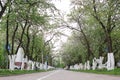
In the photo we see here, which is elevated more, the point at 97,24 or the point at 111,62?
the point at 97,24

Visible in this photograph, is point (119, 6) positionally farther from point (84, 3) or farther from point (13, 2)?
point (13, 2)

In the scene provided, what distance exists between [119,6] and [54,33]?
30466 mm

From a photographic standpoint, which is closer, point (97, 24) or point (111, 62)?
point (111, 62)

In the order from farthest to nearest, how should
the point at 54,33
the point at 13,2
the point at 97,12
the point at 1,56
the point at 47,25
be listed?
the point at 1,56
the point at 54,33
the point at 47,25
the point at 97,12
the point at 13,2

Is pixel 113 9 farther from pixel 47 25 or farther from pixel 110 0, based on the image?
pixel 47 25

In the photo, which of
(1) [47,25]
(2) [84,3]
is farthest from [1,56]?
(2) [84,3]

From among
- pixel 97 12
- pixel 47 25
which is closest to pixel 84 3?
pixel 97 12

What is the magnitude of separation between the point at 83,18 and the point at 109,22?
43.2 ft

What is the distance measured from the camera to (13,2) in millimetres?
26312

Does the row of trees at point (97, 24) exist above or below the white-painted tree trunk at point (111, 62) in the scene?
above

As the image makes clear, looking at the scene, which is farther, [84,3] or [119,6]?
[84,3]

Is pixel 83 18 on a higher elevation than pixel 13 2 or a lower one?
higher

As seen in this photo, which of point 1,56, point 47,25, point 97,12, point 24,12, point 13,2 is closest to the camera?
point 13,2

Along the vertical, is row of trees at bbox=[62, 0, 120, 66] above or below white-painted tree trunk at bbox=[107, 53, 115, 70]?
above
